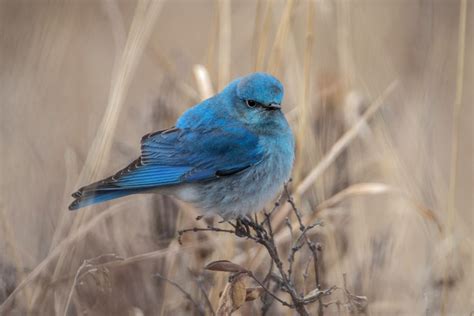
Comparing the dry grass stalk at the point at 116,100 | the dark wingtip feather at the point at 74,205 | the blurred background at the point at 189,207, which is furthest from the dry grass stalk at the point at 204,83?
the dark wingtip feather at the point at 74,205

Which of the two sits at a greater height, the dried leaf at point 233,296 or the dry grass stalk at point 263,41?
the dry grass stalk at point 263,41

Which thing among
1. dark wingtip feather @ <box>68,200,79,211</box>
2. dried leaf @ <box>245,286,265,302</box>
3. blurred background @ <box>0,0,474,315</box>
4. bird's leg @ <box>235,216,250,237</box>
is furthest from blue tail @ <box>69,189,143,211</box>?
dried leaf @ <box>245,286,265,302</box>

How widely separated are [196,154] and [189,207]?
0.33 meters

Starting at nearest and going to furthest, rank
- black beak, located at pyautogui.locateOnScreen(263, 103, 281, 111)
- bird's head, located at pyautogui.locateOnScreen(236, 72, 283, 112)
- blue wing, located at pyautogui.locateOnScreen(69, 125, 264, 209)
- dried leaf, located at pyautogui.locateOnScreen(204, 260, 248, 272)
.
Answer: dried leaf, located at pyautogui.locateOnScreen(204, 260, 248, 272) → bird's head, located at pyautogui.locateOnScreen(236, 72, 283, 112) → black beak, located at pyautogui.locateOnScreen(263, 103, 281, 111) → blue wing, located at pyautogui.locateOnScreen(69, 125, 264, 209)

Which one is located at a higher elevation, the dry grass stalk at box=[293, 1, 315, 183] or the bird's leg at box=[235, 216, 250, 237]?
the dry grass stalk at box=[293, 1, 315, 183]

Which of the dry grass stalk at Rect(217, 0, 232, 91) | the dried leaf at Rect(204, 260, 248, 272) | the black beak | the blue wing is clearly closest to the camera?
the dried leaf at Rect(204, 260, 248, 272)

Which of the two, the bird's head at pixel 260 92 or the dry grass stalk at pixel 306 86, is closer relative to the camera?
the bird's head at pixel 260 92

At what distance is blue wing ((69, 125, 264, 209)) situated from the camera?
4031 mm

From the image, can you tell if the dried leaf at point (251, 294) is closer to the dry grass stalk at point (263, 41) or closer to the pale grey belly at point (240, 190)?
the pale grey belly at point (240, 190)

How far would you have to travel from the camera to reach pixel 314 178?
4.19 m

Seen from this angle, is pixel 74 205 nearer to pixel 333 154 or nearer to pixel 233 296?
pixel 233 296

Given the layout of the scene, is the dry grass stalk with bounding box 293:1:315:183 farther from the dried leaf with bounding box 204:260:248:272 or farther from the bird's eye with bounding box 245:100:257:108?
the dried leaf with bounding box 204:260:248:272

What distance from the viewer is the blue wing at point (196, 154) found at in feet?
13.2

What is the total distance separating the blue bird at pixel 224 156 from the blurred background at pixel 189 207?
0.19m
